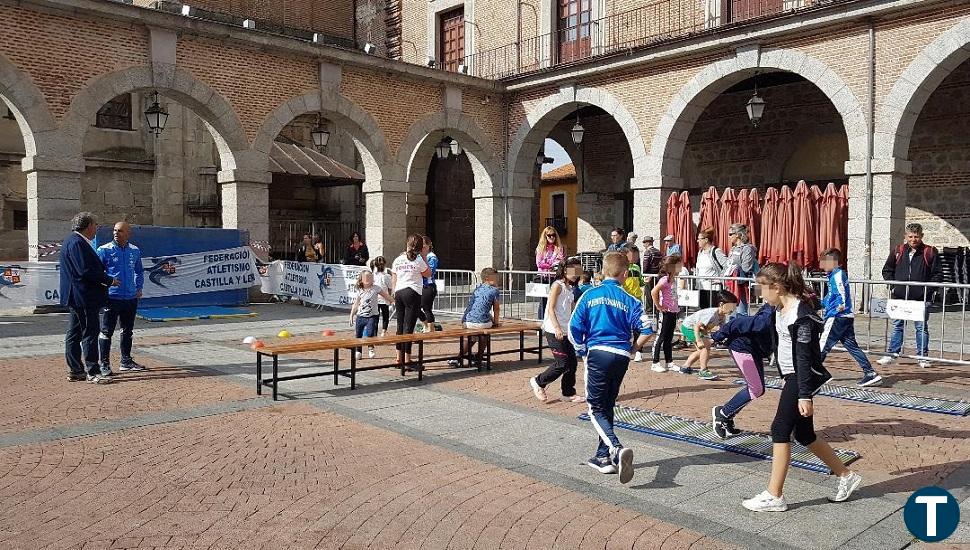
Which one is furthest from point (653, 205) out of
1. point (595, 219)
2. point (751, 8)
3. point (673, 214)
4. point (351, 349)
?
point (351, 349)

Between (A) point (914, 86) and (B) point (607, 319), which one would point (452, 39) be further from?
(B) point (607, 319)

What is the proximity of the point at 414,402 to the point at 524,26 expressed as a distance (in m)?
16.5

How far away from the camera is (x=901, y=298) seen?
9.41 meters

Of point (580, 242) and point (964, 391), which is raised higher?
point (580, 242)

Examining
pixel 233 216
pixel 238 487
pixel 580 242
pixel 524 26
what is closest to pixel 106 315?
pixel 238 487

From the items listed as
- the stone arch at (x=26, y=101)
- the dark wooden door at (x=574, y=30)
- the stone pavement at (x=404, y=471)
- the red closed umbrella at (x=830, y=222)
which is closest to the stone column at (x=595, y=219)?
the dark wooden door at (x=574, y=30)

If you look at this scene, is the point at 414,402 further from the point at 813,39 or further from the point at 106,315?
the point at 813,39

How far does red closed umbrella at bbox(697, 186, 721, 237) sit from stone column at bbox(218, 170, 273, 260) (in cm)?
923

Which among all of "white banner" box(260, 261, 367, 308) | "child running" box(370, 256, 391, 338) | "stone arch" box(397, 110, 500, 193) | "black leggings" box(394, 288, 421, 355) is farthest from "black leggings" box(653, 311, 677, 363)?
"stone arch" box(397, 110, 500, 193)

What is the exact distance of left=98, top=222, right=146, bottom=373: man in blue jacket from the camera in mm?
8422

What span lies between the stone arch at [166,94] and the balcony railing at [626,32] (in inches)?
309

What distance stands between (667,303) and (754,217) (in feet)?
25.4

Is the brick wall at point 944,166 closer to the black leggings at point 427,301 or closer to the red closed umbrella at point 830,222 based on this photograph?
the red closed umbrella at point 830,222

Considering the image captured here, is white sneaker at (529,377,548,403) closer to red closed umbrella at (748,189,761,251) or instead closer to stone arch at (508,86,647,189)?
red closed umbrella at (748,189,761,251)
